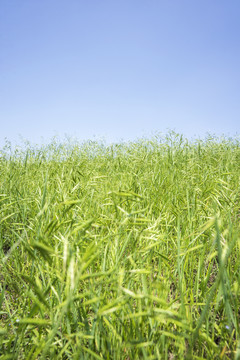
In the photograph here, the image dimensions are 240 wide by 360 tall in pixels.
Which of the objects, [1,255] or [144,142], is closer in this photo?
[1,255]

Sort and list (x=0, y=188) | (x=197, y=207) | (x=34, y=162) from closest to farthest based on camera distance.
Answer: (x=197, y=207) < (x=0, y=188) < (x=34, y=162)

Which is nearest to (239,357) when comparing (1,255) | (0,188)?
(1,255)

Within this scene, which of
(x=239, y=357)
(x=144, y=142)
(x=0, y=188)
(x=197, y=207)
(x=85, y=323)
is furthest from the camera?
(x=144, y=142)

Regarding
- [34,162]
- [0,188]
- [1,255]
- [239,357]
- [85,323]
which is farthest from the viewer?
[34,162]

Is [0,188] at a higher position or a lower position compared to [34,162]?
lower

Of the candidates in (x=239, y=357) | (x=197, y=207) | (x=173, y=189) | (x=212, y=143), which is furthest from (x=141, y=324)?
(x=212, y=143)

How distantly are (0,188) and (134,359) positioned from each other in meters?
1.61

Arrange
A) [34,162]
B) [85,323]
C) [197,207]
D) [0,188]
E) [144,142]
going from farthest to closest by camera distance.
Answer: [144,142] < [34,162] < [0,188] < [197,207] < [85,323]

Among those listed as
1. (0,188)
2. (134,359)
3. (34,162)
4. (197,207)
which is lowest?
(134,359)

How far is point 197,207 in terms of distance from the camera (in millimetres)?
1314

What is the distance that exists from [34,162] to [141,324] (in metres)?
2.92

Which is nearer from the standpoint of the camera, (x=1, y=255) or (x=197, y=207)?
(x=1, y=255)

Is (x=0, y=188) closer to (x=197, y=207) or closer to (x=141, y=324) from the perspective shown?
(x=197, y=207)

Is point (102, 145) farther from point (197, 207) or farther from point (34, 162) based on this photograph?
point (197, 207)
